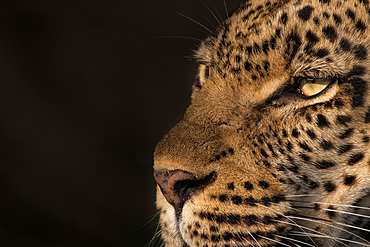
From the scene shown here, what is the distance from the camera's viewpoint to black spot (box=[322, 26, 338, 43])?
170cm

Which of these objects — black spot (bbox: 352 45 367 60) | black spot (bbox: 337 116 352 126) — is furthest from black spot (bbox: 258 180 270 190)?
black spot (bbox: 352 45 367 60)

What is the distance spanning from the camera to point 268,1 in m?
2.19

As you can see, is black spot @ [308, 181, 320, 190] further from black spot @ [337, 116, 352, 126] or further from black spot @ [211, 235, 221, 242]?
black spot @ [211, 235, 221, 242]

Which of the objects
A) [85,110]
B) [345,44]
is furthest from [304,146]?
[85,110]

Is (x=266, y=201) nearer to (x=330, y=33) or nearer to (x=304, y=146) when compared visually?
(x=304, y=146)

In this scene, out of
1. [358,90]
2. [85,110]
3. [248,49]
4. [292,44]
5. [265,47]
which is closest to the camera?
[358,90]

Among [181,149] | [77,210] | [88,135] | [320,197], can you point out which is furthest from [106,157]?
[320,197]

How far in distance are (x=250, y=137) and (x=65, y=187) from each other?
11.5ft

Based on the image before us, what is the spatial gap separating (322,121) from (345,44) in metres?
0.35

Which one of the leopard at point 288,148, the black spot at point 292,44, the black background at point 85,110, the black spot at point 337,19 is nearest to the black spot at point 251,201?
the leopard at point 288,148

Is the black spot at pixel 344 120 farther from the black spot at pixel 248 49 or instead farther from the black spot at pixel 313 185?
the black spot at pixel 248 49

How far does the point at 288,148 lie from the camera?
1828 millimetres

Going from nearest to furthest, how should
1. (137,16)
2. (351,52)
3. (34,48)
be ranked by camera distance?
(351,52)
(34,48)
(137,16)

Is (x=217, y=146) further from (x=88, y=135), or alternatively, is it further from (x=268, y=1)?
(x=88, y=135)
